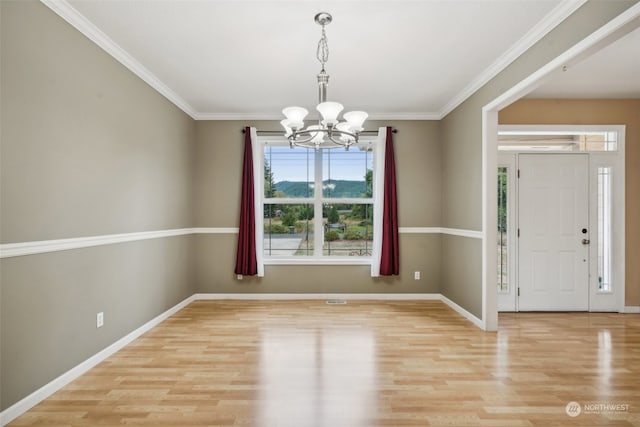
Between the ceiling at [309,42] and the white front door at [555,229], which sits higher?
the ceiling at [309,42]

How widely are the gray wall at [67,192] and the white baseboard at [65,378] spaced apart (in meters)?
0.05

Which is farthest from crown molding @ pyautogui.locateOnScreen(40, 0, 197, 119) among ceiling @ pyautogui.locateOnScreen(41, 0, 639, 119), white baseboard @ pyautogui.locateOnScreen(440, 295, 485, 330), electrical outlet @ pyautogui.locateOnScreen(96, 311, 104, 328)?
white baseboard @ pyautogui.locateOnScreen(440, 295, 485, 330)

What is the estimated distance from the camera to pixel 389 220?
4.84 metres

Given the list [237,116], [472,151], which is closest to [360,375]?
[472,151]

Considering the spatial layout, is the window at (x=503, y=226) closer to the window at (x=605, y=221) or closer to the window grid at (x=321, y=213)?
the window at (x=605, y=221)

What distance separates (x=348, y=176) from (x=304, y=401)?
3.45m

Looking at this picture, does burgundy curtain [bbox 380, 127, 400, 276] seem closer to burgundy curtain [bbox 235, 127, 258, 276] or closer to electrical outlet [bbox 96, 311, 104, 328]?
burgundy curtain [bbox 235, 127, 258, 276]

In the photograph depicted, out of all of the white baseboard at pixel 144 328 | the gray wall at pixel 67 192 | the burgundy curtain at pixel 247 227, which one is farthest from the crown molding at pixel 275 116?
the white baseboard at pixel 144 328

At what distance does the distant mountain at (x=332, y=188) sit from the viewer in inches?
200

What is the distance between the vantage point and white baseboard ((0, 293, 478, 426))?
2.08 metres

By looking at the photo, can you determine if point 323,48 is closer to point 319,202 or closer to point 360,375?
point 319,202

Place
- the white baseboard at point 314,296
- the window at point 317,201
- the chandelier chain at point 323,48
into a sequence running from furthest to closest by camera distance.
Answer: the window at point 317,201, the white baseboard at point 314,296, the chandelier chain at point 323,48

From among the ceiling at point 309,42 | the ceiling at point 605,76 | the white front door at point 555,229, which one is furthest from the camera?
the white front door at point 555,229

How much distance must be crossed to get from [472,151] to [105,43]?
12.5 ft
